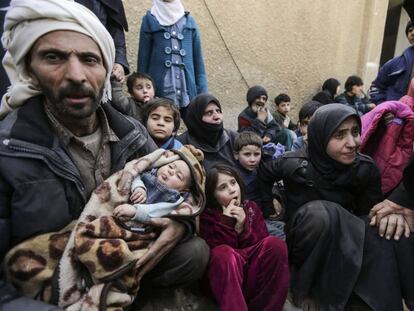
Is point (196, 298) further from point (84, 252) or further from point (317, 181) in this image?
point (317, 181)

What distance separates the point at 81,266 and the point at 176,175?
0.65 meters

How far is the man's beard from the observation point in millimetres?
1696

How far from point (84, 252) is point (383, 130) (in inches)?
92.1

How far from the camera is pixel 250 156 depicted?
3.12m

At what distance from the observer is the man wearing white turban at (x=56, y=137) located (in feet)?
5.23

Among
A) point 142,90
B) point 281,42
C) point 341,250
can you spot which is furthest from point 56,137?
point 281,42

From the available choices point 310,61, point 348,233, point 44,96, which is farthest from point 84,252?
point 310,61

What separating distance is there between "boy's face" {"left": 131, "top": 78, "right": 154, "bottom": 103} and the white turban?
1.67 metres

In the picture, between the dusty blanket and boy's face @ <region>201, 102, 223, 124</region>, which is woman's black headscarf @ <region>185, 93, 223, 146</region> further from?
the dusty blanket

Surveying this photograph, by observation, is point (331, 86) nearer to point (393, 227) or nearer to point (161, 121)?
point (161, 121)

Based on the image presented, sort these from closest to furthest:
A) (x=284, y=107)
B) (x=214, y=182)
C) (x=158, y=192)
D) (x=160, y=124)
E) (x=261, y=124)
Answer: (x=158, y=192), (x=214, y=182), (x=160, y=124), (x=261, y=124), (x=284, y=107)

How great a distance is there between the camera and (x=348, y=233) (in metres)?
2.17

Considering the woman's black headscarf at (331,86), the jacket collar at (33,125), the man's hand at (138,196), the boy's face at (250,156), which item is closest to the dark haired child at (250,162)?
the boy's face at (250,156)

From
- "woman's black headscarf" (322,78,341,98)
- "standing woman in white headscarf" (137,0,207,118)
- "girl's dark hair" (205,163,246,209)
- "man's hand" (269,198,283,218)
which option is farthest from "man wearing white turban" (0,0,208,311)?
"woman's black headscarf" (322,78,341,98)
